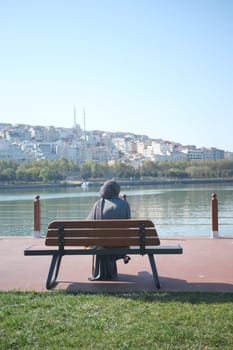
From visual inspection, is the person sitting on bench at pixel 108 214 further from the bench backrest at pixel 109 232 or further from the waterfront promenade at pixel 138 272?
the bench backrest at pixel 109 232

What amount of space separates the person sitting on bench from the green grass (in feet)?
3.09

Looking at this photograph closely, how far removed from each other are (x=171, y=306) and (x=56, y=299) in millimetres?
1134

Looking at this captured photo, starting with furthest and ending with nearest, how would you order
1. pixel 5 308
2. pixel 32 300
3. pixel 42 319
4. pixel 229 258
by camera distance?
pixel 229 258
pixel 32 300
pixel 5 308
pixel 42 319

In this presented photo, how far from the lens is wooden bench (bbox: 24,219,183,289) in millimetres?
5310

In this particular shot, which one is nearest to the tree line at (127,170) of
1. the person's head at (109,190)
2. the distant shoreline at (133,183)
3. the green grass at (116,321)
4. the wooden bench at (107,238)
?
the distant shoreline at (133,183)

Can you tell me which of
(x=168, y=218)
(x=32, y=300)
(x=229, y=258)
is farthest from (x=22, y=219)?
(x=32, y=300)

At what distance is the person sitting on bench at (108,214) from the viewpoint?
5.82m

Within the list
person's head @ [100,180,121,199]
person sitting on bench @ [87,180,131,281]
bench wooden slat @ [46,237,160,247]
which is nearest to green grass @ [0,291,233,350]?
bench wooden slat @ [46,237,160,247]

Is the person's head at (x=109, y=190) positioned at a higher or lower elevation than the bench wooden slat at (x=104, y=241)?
higher

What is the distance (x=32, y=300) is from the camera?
4.64 metres

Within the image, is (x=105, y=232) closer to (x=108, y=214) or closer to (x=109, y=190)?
(x=108, y=214)

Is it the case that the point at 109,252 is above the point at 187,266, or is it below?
above

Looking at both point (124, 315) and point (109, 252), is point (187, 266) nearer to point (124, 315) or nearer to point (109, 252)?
point (109, 252)

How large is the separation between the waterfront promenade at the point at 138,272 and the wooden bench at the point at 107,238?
1.22 ft
